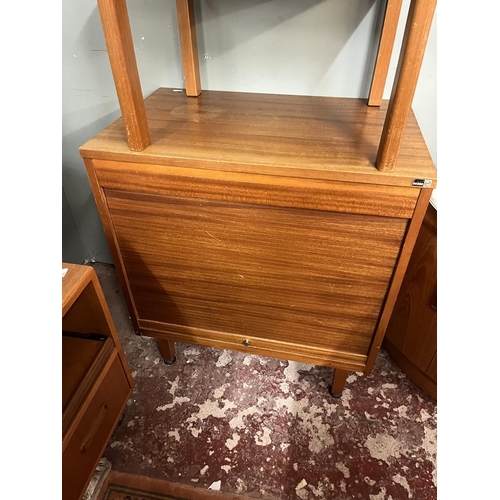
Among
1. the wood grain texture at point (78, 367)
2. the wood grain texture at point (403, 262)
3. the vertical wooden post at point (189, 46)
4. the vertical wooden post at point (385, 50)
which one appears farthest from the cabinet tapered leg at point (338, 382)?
the vertical wooden post at point (189, 46)

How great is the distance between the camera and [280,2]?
0.90 m

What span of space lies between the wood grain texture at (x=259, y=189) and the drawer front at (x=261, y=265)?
2cm

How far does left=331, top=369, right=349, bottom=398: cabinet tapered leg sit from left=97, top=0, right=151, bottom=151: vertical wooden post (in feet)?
2.60

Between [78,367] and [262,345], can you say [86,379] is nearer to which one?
[78,367]

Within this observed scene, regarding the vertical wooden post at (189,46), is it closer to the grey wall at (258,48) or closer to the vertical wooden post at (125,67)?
the grey wall at (258,48)

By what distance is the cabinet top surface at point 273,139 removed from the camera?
67 cm

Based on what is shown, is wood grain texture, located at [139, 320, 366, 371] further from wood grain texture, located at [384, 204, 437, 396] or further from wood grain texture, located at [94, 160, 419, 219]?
wood grain texture, located at [94, 160, 419, 219]

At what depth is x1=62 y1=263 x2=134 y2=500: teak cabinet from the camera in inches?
28.9

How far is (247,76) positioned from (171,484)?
1.09 m

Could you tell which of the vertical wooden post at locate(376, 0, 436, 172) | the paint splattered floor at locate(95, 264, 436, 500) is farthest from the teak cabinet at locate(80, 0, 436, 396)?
the paint splattered floor at locate(95, 264, 436, 500)

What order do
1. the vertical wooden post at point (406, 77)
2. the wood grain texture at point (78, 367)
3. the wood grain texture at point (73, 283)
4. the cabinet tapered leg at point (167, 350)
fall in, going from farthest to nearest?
the cabinet tapered leg at point (167, 350)
the wood grain texture at point (78, 367)
the wood grain texture at point (73, 283)
the vertical wooden post at point (406, 77)

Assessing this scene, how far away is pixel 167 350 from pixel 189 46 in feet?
2.86

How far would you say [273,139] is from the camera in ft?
2.50
